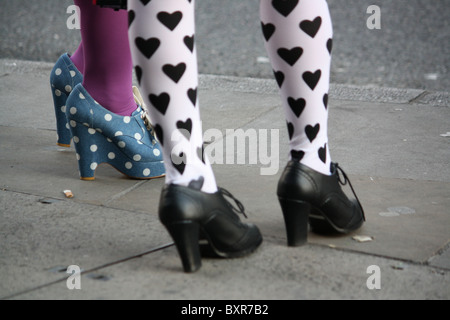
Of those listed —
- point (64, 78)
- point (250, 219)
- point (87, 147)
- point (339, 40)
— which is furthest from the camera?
point (339, 40)

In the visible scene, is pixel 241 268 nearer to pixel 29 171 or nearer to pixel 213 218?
pixel 213 218

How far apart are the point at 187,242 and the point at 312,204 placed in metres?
0.37

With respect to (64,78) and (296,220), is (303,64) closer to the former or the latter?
(296,220)

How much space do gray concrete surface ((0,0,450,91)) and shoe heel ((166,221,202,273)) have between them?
2.36 meters

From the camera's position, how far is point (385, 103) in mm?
3455

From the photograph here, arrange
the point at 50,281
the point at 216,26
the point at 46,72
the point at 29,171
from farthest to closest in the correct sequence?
the point at 216,26, the point at 46,72, the point at 29,171, the point at 50,281

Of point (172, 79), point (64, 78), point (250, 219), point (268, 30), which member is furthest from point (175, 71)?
point (64, 78)

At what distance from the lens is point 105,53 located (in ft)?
8.34

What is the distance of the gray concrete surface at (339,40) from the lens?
13.8 ft

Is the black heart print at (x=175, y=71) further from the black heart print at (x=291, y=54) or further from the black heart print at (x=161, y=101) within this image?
the black heart print at (x=291, y=54)

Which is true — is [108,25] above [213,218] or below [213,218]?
above
